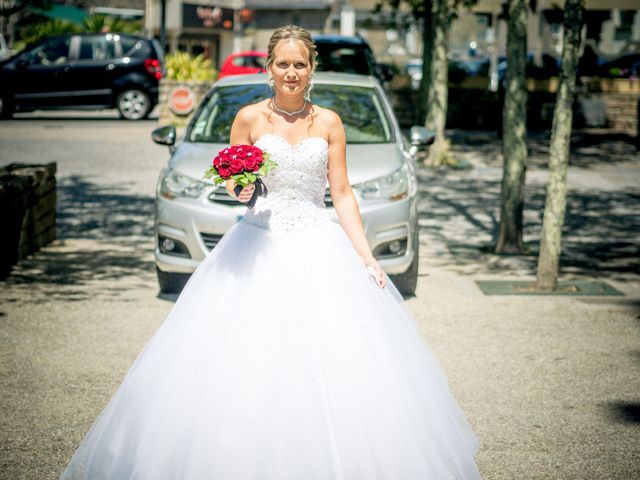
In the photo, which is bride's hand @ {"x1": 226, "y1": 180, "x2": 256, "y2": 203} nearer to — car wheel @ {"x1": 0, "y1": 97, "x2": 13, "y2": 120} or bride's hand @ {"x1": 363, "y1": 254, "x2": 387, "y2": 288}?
bride's hand @ {"x1": 363, "y1": 254, "x2": 387, "y2": 288}

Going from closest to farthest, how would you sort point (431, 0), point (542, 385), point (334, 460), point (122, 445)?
point (334, 460)
point (122, 445)
point (542, 385)
point (431, 0)

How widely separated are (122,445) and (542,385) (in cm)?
292

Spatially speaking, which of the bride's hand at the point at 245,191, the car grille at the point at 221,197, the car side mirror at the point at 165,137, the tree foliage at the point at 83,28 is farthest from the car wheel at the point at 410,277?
the tree foliage at the point at 83,28

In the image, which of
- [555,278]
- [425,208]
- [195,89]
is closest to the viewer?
[555,278]

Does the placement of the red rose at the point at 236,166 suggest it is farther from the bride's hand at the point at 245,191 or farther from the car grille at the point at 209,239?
→ the car grille at the point at 209,239

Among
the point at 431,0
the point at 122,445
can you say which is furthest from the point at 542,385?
the point at 431,0

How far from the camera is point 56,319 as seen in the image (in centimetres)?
740

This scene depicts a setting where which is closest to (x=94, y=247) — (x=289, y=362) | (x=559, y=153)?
(x=559, y=153)

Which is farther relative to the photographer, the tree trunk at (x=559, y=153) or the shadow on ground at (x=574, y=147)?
the shadow on ground at (x=574, y=147)

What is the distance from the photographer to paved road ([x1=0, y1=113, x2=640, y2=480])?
16.4ft

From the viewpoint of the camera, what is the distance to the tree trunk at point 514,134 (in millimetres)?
9953

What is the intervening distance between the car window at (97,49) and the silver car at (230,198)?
1725 cm

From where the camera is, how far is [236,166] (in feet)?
12.9

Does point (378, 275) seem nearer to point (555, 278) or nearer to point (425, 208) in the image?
point (555, 278)
